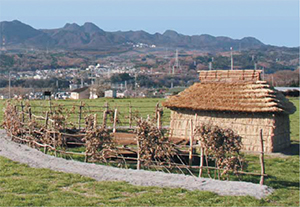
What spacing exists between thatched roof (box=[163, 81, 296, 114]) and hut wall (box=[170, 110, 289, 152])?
0.94 feet

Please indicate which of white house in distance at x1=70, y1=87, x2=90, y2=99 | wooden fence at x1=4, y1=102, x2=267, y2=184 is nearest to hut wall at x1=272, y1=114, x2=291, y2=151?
wooden fence at x1=4, y1=102, x2=267, y2=184

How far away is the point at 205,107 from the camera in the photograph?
1772cm

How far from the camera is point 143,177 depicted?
9945mm

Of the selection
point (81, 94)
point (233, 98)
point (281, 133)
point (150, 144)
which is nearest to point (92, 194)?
point (150, 144)

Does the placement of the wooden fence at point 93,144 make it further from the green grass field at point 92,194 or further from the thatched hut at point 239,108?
the thatched hut at point 239,108

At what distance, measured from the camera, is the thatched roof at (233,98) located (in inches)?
665

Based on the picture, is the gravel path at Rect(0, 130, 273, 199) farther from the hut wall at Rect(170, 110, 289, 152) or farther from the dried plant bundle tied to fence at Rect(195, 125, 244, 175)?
the hut wall at Rect(170, 110, 289, 152)

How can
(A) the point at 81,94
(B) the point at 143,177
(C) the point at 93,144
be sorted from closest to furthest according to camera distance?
Result: (B) the point at 143,177 < (C) the point at 93,144 < (A) the point at 81,94

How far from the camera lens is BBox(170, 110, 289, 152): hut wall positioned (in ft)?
53.7

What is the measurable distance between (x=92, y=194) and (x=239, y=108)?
9245mm

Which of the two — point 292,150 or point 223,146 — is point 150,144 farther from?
point 292,150

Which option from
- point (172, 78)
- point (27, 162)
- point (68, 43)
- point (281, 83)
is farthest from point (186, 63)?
point (27, 162)

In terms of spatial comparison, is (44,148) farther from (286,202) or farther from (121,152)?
(286,202)

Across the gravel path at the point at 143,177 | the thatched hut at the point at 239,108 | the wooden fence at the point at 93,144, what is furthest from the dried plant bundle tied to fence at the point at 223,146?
the thatched hut at the point at 239,108
